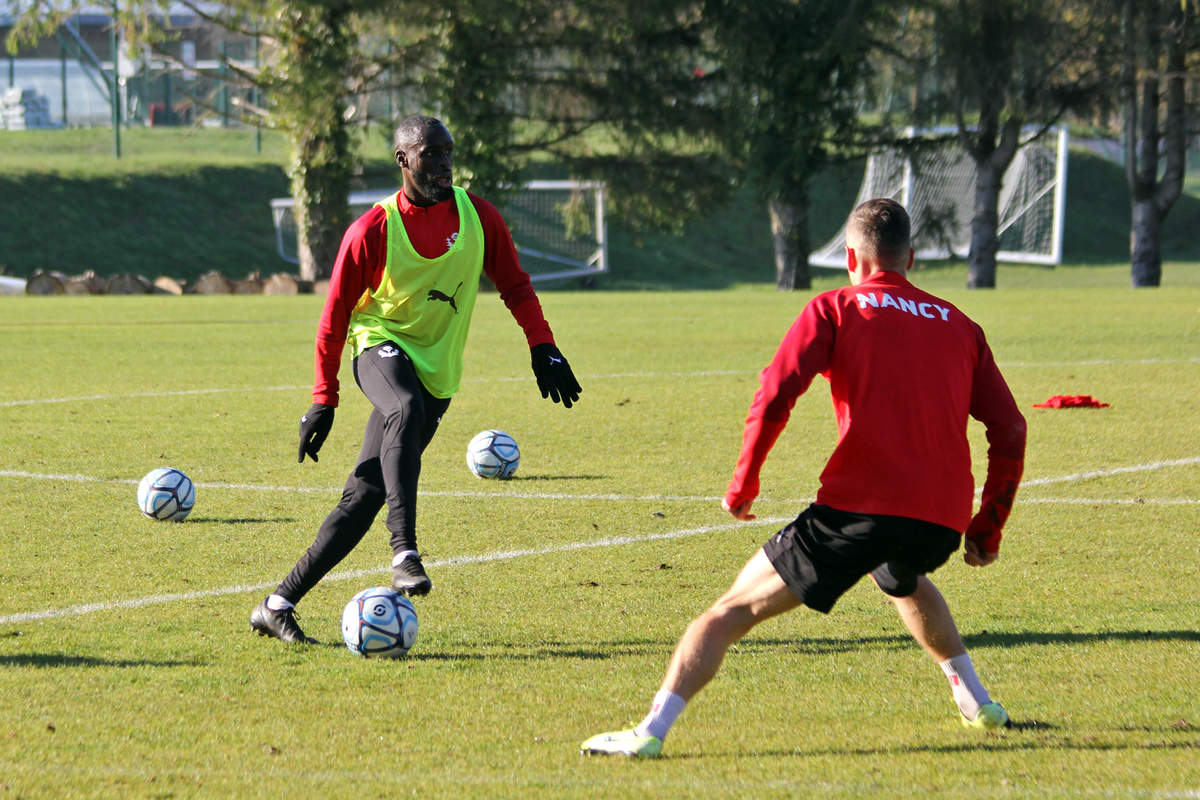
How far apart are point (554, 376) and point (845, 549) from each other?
7.37 ft

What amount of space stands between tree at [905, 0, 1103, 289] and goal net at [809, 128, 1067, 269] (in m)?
1.29

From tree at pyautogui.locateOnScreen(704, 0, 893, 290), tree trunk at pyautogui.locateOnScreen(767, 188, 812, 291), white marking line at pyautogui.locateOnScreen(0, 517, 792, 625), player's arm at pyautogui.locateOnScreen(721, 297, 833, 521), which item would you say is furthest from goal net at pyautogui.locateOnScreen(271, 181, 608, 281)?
player's arm at pyautogui.locateOnScreen(721, 297, 833, 521)

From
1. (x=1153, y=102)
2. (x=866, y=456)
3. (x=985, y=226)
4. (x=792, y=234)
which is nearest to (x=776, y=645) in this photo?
(x=866, y=456)

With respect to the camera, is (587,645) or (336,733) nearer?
(336,733)

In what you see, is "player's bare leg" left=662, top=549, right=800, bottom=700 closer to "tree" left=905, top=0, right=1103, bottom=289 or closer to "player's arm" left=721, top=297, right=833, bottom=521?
"player's arm" left=721, top=297, right=833, bottom=521

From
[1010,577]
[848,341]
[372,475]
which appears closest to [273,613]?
[372,475]

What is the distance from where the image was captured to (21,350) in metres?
17.5

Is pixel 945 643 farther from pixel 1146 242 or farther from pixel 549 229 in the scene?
pixel 549 229

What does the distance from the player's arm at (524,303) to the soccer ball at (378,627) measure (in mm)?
1200

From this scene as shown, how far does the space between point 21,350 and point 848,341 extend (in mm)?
15403

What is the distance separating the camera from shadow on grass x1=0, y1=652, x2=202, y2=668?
5004 mm

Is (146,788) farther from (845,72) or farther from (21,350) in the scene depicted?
(845,72)

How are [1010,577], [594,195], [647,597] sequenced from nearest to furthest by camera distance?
[647,597] → [1010,577] → [594,195]

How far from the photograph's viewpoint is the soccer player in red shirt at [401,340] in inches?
216
